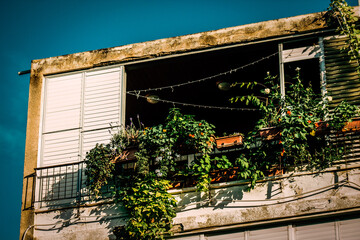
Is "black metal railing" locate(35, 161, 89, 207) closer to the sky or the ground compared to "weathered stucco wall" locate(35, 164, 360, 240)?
closer to the sky

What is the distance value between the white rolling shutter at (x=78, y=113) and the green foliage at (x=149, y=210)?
5.21 feet

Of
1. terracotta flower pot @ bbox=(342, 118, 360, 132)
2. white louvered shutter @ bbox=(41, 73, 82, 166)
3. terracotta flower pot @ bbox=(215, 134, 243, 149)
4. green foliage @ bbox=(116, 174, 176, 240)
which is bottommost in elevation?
green foliage @ bbox=(116, 174, 176, 240)

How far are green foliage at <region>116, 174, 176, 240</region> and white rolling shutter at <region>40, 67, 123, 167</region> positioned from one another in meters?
1.59

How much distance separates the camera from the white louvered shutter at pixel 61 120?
11836mm

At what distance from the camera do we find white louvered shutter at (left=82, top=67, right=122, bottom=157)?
11.7 metres

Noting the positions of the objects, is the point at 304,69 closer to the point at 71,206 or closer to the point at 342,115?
the point at 342,115

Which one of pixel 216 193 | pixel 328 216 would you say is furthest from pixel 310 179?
pixel 216 193

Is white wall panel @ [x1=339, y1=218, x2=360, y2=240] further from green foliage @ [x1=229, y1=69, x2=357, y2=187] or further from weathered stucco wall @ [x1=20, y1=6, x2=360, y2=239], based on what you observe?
weathered stucco wall @ [x1=20, y1=6, x2=360, y2=239]

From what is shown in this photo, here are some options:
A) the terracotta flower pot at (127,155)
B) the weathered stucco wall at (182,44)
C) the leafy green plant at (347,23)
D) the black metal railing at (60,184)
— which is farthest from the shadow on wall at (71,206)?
the leafy green plant at (347,23)

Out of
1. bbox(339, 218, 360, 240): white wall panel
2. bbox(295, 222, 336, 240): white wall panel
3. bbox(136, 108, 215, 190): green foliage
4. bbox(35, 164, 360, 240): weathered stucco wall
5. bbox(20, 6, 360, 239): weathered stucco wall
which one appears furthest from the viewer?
bbox(20, 6, 360, 239): weathered stucco wall

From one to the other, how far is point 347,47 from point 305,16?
3.52 ft

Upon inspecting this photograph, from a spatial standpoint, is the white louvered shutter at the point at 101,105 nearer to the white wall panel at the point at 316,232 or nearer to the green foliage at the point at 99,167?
the green foliage at the point at 99,167

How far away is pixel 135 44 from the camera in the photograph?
12242 mm

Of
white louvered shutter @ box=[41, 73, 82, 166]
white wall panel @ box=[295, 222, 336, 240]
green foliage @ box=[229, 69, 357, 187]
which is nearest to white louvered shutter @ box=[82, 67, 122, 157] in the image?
white louvered shutter @ box=[41, 73, 82, 166]
